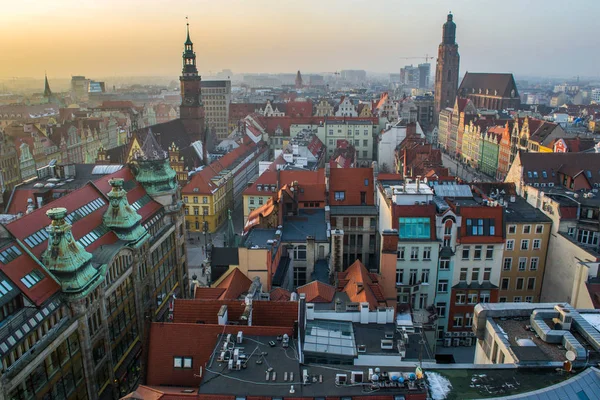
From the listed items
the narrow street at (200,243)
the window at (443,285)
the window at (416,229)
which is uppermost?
the window at (416,229)

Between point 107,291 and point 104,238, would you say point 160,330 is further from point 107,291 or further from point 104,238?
point 104,238

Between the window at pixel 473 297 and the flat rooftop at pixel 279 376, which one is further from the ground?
the flat rooftop at pixel 279 376

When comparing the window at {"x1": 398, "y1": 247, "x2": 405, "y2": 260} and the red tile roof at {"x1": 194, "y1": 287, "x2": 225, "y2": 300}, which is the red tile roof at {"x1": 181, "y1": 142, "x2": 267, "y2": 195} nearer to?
the window at {"x1": 398, "y1": 247, "x2": 405, "y2": 260}

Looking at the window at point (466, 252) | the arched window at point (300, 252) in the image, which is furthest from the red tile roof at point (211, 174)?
the window at point (466, 252)

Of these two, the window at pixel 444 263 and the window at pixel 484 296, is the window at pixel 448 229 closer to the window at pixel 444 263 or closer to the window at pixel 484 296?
the window at pixel 444 263

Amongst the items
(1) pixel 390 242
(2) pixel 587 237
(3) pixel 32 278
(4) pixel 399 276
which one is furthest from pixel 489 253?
(3) pixel 32 278

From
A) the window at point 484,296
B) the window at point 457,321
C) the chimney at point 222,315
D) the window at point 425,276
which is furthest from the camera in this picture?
the window at point 457,321

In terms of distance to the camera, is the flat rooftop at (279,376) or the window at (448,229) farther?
the window at (448,229)

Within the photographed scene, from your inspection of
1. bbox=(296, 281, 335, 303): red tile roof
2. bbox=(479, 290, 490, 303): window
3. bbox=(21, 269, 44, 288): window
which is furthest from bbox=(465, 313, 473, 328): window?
bbox=(21, 269, 44, 288): window
